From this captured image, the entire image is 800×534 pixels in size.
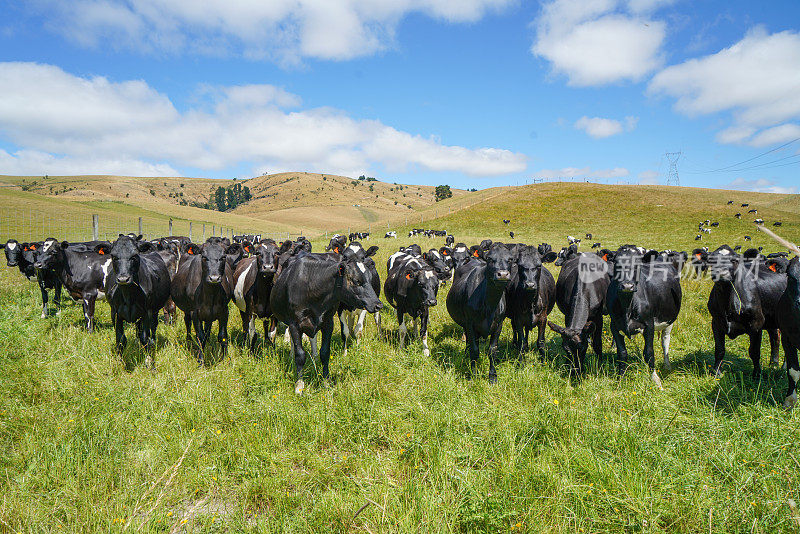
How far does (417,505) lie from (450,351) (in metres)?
4.77

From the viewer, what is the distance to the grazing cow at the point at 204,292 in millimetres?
6965

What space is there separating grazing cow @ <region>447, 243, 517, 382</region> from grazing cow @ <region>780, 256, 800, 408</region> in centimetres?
344

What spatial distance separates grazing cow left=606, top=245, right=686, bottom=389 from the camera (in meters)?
6.45

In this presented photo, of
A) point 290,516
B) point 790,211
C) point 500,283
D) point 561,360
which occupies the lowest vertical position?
point 290,516

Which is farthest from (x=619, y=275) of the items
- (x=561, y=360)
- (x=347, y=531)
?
(x=347, y=531)

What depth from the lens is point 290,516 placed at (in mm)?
3615

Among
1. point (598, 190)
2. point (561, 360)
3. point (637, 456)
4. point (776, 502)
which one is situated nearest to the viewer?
point (776, 502)

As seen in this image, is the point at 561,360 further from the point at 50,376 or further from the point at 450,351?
the point at 50,376

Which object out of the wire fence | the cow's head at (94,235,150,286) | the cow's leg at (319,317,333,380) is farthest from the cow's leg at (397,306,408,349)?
the wire fence

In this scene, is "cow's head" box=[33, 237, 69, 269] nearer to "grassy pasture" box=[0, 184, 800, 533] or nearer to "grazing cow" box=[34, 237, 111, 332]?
"grazing cow" box=[34, 237, 111, 332]

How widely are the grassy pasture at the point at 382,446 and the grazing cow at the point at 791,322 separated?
401 mm

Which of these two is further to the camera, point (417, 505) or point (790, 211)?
point (790, 211)

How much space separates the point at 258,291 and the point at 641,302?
23.3ft

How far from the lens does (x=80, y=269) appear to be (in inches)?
407
